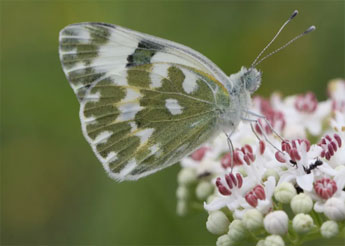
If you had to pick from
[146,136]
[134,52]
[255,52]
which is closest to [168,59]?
[134,52]

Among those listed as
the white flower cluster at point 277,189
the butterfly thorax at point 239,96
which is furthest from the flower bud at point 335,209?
the butterfly thorax at point 239,96

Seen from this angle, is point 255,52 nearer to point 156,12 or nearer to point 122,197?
point 156,12

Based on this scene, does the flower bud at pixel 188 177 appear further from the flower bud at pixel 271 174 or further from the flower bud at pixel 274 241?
the flower bud at pixel 274 241

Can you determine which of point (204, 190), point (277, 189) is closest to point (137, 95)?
point (204, 190)

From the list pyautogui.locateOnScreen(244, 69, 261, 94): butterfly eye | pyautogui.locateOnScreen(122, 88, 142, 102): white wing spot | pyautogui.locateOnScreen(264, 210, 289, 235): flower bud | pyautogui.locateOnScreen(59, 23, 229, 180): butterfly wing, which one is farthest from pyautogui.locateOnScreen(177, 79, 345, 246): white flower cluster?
pyautogui.locateOnScreen(122, 88, 142, 102): white wing spot

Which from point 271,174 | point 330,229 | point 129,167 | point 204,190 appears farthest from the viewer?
point 204,190

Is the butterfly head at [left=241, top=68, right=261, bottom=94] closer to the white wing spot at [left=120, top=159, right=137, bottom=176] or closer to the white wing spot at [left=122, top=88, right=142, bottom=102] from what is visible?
the white wing spot at [left=122, top=88, right=142, bottom=102]

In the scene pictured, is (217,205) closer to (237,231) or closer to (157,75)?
(237,231)
